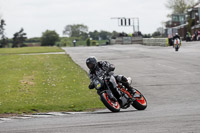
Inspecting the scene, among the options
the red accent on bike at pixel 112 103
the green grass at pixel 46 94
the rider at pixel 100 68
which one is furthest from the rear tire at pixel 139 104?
the green grass at pixel 46 94

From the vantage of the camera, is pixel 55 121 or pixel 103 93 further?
pixel 103 93

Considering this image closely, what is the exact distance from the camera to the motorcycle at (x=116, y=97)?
12.3 metres

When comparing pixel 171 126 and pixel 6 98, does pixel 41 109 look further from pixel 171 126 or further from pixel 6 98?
pixel 171 126

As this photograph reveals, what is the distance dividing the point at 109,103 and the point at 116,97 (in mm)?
425

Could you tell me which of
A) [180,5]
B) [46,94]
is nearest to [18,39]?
[180,5]

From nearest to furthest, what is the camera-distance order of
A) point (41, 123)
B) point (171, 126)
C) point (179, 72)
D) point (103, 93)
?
point (171, 126) < point (41, 123) < point (103, 93) < point (179, 72)

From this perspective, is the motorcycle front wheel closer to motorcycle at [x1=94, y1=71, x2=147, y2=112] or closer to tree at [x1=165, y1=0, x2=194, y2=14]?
motorcycle at [x1=94, y1=71, x2=147, y2=112]

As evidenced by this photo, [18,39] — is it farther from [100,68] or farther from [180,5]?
[100,68]

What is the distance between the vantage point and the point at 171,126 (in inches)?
348

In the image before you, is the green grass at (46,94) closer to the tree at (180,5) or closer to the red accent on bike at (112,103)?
the red accent on bike at (112,103)

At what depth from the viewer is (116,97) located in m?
12.7

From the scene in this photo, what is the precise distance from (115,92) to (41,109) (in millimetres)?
2900

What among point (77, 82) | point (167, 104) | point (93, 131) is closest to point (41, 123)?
point (93, 131)

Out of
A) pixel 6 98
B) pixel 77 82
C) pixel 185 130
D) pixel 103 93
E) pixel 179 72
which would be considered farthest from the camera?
pixel 179 72
